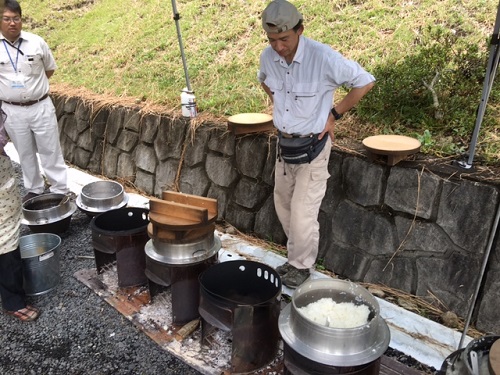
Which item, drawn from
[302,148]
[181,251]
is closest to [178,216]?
[181,251]

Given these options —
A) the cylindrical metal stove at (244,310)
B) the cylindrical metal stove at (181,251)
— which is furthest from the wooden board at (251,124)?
the cylindrical metal stove at (244,310)

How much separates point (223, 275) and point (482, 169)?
241cm

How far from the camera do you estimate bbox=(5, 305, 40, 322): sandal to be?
3.79m

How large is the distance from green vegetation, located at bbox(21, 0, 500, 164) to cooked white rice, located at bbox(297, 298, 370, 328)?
1837 mm

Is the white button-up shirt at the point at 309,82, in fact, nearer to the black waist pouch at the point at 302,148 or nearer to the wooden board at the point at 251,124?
the black waist pouch at the point at 302,148

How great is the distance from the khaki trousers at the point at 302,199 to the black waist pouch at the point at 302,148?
7cm

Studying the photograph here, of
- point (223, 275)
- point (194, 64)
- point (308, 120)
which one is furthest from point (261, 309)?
point (194, 64)

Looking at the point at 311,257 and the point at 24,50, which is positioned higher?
the point at 24,50

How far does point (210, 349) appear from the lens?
342 centimetres

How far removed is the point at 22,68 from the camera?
5.28 metres

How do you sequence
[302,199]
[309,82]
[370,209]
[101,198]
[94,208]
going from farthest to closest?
[101,198] < [94,208] < [370,209] < [302,199] < [309,82]

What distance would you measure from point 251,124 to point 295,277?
5.75 feet

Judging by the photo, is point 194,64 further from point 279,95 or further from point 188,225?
point 188,225

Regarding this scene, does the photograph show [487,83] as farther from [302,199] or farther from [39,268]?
[39,268]
